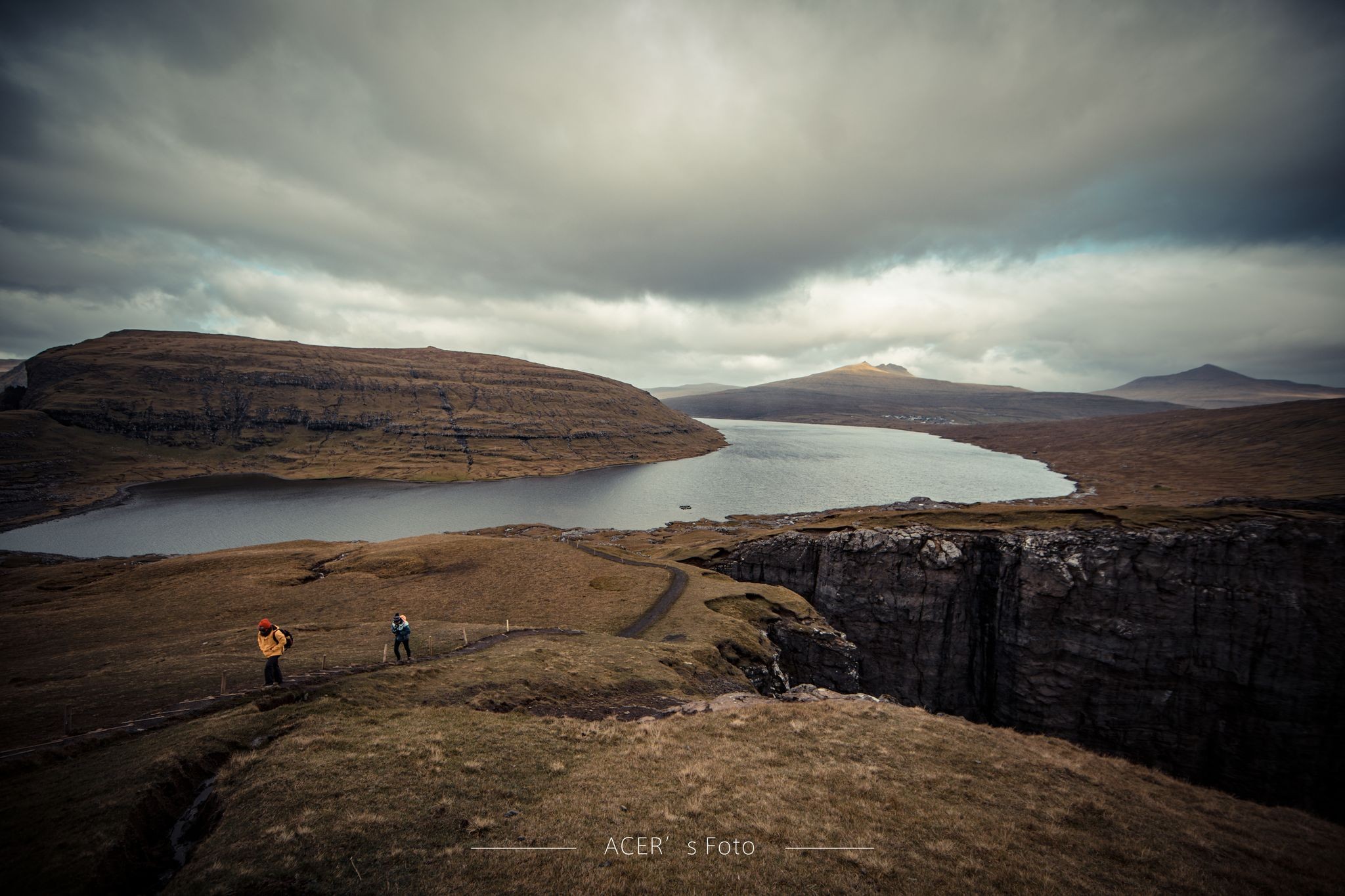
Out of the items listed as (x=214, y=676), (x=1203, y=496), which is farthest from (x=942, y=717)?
(x=1203, y=496)

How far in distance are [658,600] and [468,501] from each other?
10481 cm

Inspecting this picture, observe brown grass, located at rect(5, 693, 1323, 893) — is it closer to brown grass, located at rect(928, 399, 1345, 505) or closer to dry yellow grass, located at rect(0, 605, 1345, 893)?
dry yellow grass, located at rect(0, 605, 1345, 893)

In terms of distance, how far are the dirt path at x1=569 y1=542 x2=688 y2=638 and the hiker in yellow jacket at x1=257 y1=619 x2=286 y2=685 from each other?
2049 cm

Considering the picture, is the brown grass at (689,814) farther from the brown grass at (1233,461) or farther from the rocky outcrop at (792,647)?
the brown grass at (1233,461)

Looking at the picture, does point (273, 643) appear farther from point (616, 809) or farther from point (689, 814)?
point (689, 814)

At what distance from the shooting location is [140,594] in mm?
43750

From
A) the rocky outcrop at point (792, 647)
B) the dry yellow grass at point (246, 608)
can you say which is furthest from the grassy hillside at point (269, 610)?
the rocky outcrop at point (792, 647)

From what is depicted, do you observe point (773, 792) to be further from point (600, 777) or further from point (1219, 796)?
point (1219, 796)

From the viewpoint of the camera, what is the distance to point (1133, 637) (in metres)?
45.3

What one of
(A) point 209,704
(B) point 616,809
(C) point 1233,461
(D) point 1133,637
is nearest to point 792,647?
(B) point 616,809

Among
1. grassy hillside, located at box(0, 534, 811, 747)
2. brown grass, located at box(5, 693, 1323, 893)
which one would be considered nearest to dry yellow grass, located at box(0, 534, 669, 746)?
grassy hillside, located at box(0, 534, 811, 747)

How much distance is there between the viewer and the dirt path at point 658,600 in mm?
37906

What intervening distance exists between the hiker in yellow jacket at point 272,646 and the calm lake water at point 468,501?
88781 millimetres

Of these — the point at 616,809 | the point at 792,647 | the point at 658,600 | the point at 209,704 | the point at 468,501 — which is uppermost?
the point at 209,704
